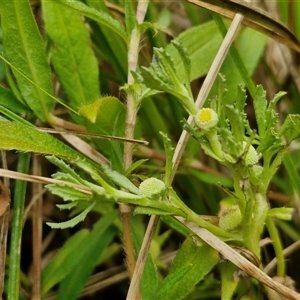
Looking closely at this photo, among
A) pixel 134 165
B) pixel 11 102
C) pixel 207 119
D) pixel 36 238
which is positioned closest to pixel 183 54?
pixel 207 119

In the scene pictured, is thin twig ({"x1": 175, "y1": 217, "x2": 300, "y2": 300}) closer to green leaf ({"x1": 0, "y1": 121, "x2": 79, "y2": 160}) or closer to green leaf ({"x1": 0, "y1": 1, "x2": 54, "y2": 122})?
green leaf ({"x1": 0, "y1": 121, "x2": 79, "y2": 160})

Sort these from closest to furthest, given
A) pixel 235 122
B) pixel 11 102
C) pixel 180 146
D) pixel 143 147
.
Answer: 1. pixel 235 122
2. pixel 180 146
3. pixel 11 102
4. pixel 143 147

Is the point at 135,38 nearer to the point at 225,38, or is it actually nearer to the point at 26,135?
the point at 225,38

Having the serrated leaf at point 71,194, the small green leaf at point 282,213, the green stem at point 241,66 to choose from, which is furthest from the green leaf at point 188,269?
the green stem at point 241,66

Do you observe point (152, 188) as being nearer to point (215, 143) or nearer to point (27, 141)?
point (215, 143)

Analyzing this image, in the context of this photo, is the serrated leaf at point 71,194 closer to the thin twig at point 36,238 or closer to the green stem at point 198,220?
the green stem at point 198,220

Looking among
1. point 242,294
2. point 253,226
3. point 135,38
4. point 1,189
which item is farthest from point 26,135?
point 242,294

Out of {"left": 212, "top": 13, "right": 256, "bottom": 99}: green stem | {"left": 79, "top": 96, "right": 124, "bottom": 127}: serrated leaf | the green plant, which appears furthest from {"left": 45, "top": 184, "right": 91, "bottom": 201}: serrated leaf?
{"left": 212, "top": 13, "right": 256, "bottom": 99}: green stem

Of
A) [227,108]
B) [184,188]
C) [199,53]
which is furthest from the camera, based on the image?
[184,188]
